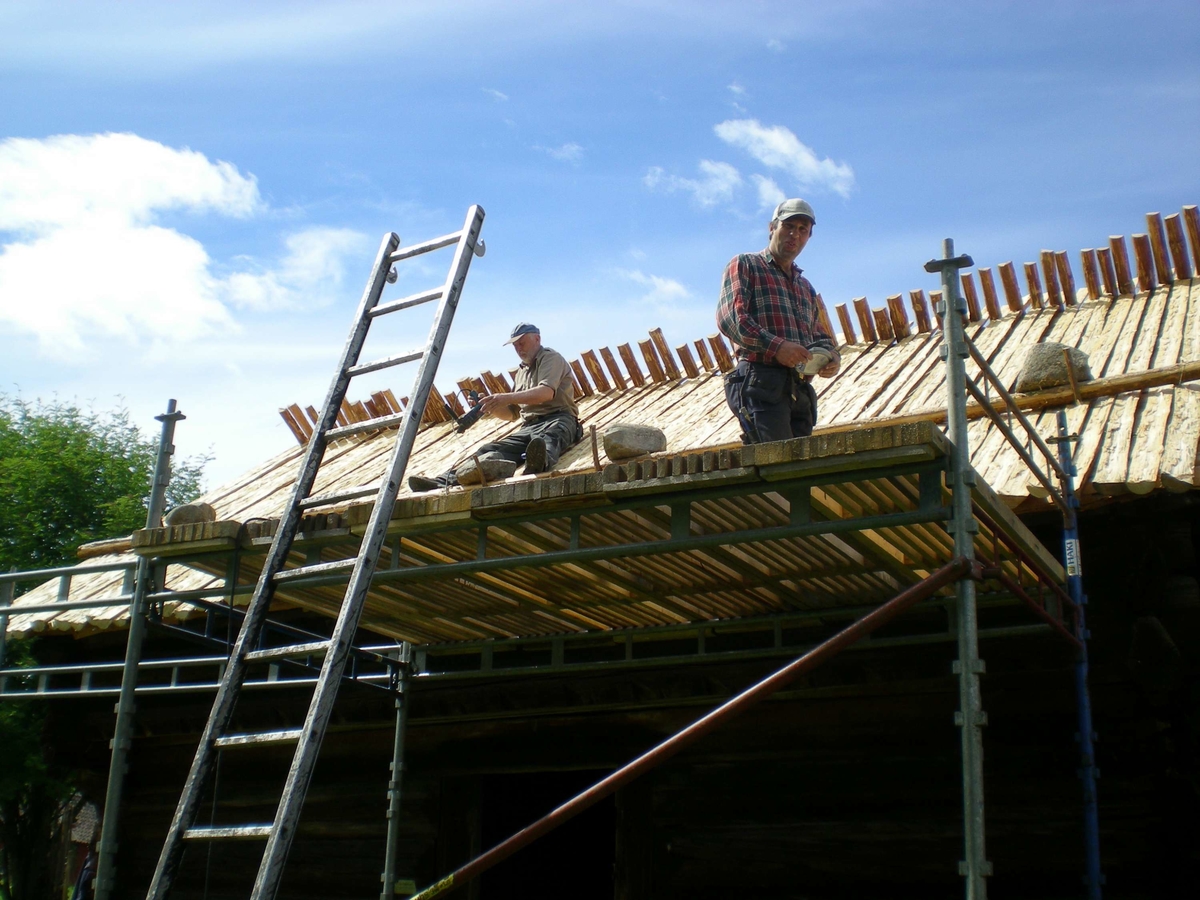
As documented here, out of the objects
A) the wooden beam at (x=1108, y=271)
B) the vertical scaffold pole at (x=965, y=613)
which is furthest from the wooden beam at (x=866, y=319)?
the vertical scaffold pole at (x=965, y=613)

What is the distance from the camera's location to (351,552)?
5.70 metres

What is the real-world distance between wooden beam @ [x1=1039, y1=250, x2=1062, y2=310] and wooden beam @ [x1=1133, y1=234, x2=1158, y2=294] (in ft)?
1.85

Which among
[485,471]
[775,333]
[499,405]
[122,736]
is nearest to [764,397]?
[775,333]

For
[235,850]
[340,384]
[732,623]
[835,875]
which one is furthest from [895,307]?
[235,850]

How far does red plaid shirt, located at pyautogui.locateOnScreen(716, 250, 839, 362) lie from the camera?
5.79 metres

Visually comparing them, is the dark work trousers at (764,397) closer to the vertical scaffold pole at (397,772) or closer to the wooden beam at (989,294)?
the vertical scaffold pole at (397,772)

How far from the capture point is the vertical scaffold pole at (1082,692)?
5238 mm

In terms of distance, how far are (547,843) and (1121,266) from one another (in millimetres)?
6009

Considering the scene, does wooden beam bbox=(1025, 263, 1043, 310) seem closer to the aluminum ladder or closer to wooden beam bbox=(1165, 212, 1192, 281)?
wooden beam bbox=(1165, 212, 1192, 281)

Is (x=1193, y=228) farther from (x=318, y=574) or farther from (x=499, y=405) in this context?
(x=318, y=574)

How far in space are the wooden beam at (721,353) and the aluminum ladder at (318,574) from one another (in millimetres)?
4776

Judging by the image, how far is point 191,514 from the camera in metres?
6.12

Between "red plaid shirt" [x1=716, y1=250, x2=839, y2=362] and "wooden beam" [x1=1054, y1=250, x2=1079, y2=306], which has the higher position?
"wooden beam" [x1=1054, y1=250, x2=1079, y2=306]

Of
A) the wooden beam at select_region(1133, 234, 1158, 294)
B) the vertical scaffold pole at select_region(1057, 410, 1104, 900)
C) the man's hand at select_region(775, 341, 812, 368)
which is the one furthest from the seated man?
the wooden beam at select_region(1133, 234, 1158, 294)
